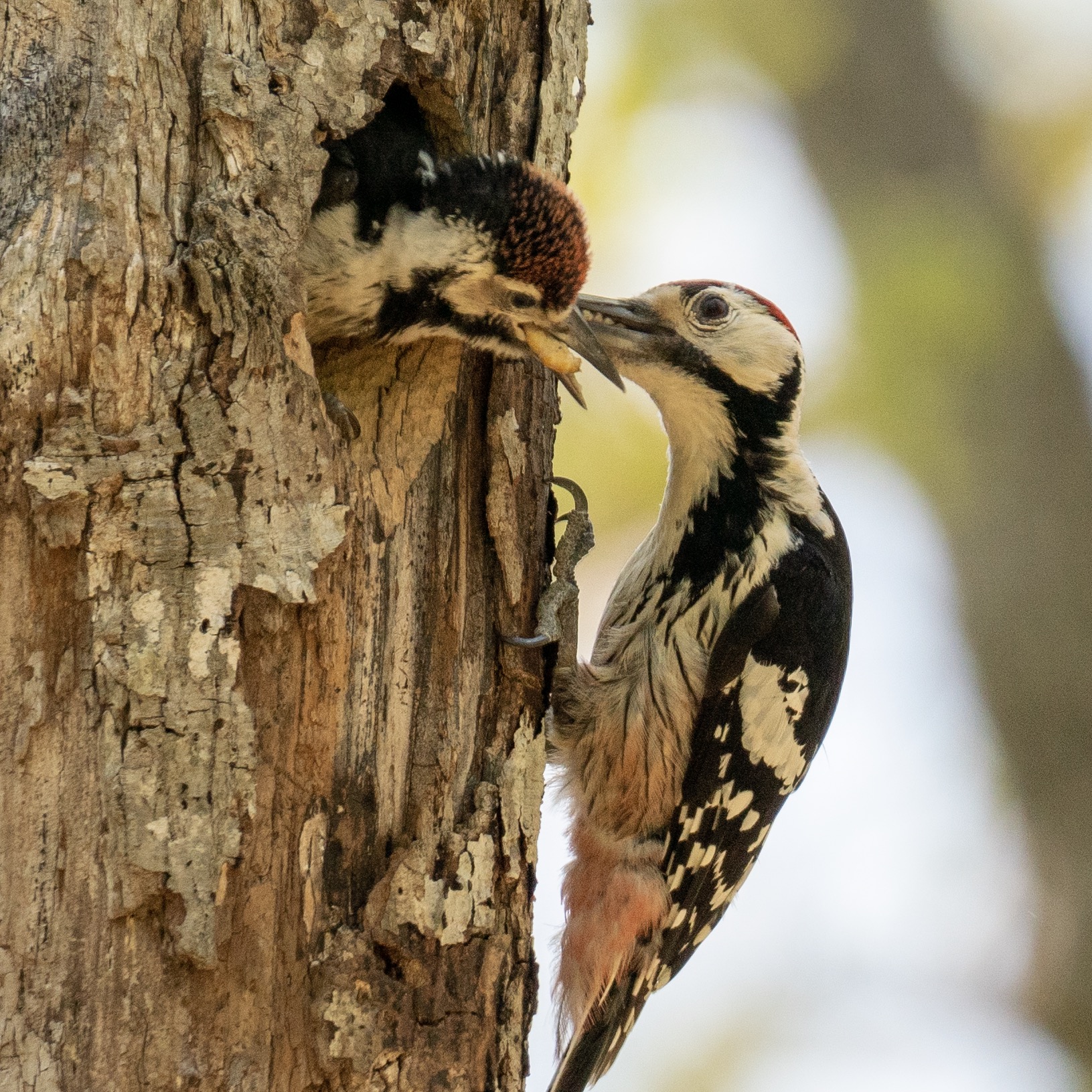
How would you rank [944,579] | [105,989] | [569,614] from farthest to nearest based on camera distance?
[944,579] < [569,614] < [105,989]

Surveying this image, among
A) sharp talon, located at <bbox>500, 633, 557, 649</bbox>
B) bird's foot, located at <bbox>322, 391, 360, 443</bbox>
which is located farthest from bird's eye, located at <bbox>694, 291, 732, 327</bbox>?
bird's foot, located at <bbox>322, 391, 360, 443</bbox>

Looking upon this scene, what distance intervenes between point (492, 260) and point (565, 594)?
27.8 inches

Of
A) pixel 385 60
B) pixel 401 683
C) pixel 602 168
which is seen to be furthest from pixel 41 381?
pixel 602 168

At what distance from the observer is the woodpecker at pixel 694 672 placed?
118 inches

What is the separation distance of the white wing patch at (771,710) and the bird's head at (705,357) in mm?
573

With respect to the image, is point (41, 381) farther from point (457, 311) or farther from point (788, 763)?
point (788, 763)

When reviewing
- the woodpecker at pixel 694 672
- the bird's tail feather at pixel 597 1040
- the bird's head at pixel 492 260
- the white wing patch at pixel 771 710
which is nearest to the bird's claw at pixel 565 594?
the woodpecker at pixel 694 672

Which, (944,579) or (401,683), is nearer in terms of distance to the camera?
(401,683)

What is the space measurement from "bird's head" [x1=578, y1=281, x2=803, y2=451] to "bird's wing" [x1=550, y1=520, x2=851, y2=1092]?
1.21 feet

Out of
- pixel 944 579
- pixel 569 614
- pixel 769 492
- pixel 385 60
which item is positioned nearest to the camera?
pixel 385 60

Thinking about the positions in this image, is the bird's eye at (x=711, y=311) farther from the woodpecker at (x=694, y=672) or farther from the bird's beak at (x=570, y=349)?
the bird's beak at (x=570, y=349)

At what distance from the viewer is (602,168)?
6586 mm

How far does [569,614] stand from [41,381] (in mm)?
1233

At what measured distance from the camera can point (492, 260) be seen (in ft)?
8.47
